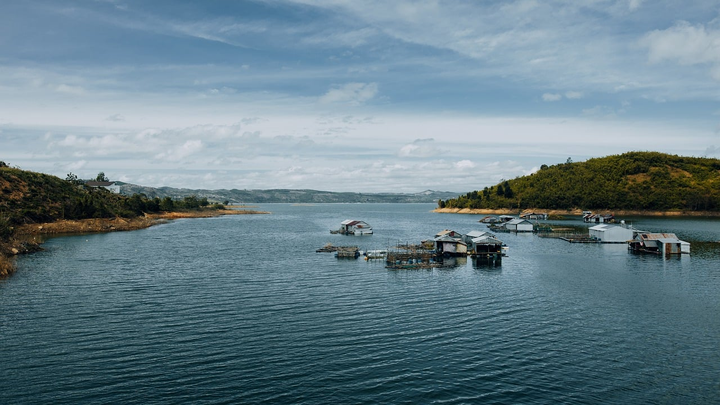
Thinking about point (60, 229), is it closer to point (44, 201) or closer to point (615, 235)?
point (44, 201)

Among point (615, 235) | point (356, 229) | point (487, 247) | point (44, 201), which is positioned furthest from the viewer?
point (356, 229)

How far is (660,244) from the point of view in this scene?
7694cm

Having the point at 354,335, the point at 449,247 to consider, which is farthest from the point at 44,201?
the point at 354,335

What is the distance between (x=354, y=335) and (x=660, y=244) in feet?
221

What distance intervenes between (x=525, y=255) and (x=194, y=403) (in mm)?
A: 64670

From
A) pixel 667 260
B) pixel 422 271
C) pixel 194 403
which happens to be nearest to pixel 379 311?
pixel 194 403

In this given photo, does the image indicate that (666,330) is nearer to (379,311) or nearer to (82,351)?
(379,311)

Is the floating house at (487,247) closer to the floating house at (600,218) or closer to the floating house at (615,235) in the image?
the floating house at (615,235)

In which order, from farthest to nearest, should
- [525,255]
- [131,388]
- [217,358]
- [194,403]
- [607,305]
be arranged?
[525,255]
[607,305]
[217,358]
[131,388]
[194,403]

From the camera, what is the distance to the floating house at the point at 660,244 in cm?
7538

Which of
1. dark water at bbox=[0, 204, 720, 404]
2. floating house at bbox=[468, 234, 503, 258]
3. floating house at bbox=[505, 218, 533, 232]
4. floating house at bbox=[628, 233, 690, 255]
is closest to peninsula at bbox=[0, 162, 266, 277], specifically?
dark water at bbox=[0, 204, 720, 404]

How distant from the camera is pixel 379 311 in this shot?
37781 mm

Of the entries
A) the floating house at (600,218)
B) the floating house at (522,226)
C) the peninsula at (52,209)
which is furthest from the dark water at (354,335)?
the floating house at (600,218)

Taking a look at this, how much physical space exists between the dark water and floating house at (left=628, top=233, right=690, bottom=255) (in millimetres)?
17575
